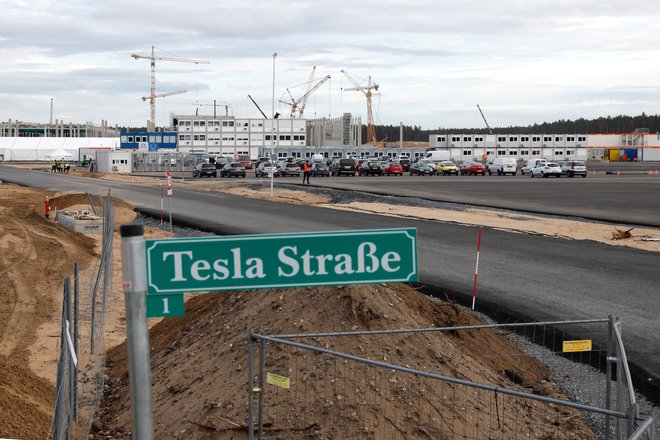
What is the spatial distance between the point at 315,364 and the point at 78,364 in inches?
180

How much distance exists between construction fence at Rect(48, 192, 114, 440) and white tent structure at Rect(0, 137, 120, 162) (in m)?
133

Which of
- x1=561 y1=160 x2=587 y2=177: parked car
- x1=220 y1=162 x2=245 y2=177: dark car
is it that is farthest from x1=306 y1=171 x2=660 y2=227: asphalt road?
x1=220 y1=162 x2=245 y2=177: dark car

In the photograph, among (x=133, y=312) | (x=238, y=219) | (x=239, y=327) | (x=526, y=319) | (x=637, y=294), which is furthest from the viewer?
(x=238, y=219)

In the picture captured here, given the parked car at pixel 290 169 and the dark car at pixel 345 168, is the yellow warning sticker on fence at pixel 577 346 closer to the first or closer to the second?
the parked car at pixel 290 169

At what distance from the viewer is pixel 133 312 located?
331 centimetres

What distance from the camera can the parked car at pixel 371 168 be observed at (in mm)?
75875

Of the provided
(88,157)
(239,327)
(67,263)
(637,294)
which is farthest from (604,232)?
(88,157)

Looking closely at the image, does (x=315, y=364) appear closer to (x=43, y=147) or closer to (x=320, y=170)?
(x=320, y=170)

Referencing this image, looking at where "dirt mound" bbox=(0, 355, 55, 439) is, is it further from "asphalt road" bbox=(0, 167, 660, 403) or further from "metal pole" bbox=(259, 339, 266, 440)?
"asphalt road" bbox=(0, 167, 660, 403)

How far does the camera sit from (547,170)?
2729 inches

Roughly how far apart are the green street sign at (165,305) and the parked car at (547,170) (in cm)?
6820

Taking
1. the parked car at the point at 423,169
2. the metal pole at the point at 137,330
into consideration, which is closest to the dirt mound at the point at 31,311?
the metal pole at the point at 137,330

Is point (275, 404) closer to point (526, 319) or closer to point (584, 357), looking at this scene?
point (584, 357)

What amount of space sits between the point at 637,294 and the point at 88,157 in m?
118
